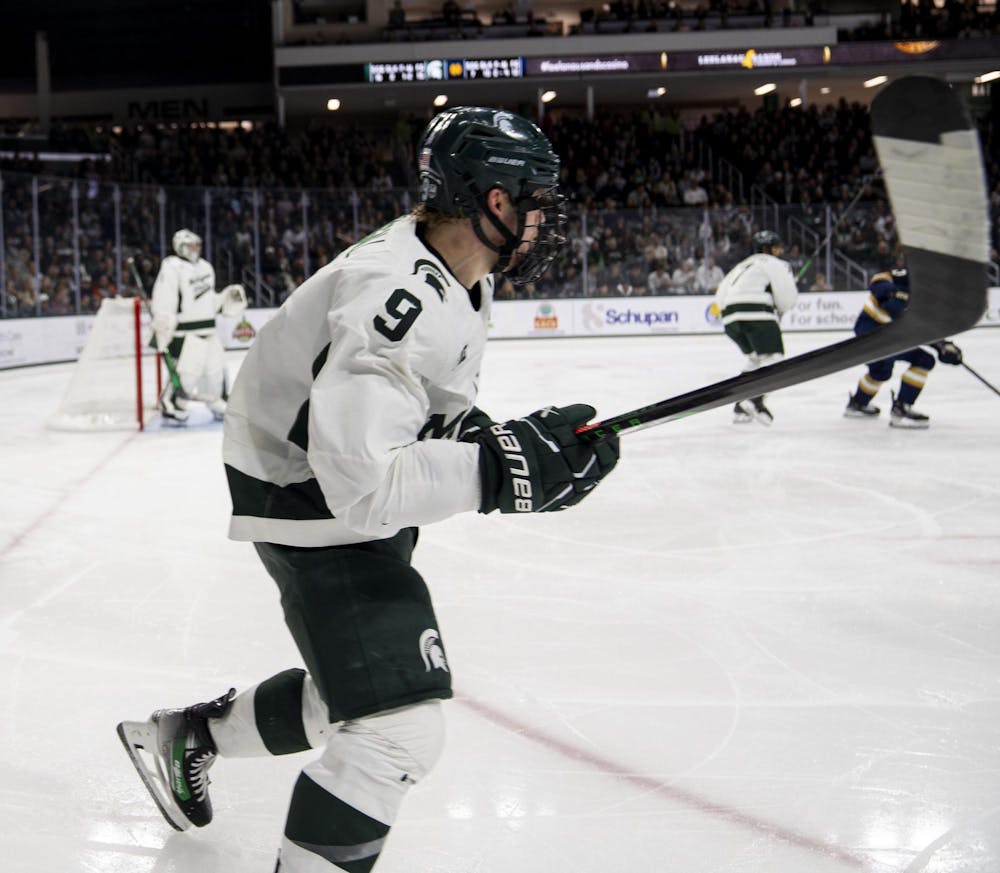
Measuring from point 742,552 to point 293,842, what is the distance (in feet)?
8.77

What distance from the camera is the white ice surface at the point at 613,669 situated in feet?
6.12

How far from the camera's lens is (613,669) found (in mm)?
2699

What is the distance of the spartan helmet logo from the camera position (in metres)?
1.45

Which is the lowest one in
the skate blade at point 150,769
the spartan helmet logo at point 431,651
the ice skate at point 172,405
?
the ice skate at point 172,405

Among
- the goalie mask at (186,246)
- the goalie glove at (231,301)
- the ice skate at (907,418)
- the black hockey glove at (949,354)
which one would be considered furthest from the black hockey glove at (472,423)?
the goalie glove at (231,301)

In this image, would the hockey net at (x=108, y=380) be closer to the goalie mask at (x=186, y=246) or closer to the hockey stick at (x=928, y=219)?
the goalie mask at (x=186, y=246)

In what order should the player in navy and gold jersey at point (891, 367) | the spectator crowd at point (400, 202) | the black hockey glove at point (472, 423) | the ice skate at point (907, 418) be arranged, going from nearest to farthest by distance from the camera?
the black hockey glove at point (472, 423)
the player in navy and gold jersey at point (891, 367)
the ice skate at point (907, 418)
the spectator crowd at point (400, 202)

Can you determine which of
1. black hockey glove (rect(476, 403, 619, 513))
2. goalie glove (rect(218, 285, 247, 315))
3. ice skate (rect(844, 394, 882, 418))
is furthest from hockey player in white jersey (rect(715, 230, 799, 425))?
black hockey glove (rect(476, 403, 619, 513))

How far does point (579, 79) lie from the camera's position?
65.7 ft

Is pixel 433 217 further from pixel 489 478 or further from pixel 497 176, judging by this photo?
pixel 489 478

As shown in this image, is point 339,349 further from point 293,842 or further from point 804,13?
point 804,13

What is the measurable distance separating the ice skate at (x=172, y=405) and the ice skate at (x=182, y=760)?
559 cm

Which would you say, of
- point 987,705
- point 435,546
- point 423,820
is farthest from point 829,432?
point 423,820

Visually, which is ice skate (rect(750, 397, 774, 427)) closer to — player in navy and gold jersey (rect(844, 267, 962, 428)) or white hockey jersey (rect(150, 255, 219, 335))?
player in navy and gold jersey (rect(844, 267, 962, 428))
